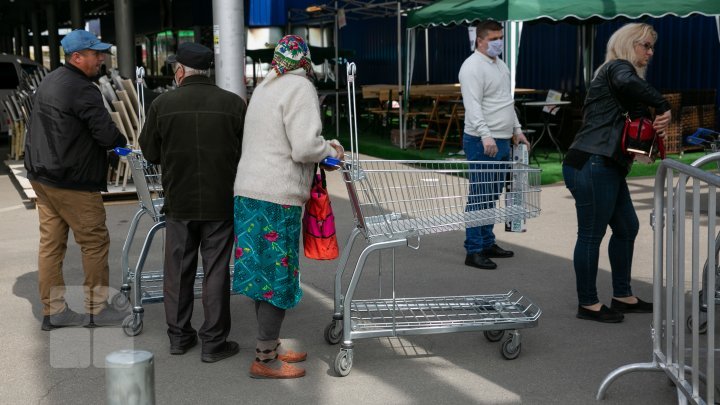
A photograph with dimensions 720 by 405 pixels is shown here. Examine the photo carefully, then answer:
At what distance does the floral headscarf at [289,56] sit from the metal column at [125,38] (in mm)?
18163

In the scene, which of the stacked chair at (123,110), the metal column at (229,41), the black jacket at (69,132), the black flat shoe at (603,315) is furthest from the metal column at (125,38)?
the black flat shoe at (603,315)

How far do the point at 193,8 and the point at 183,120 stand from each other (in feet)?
72.8

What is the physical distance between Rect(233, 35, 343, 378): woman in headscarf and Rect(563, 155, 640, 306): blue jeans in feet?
5.97

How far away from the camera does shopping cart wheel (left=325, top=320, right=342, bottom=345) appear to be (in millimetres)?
5504

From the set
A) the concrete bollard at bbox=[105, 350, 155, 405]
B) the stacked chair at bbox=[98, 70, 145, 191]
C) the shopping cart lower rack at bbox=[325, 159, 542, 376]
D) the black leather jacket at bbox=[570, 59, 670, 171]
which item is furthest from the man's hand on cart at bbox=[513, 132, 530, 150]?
the concrete bollard at bbox=[105, 350, 155, 405]

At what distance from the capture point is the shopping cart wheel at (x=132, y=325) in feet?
18.7

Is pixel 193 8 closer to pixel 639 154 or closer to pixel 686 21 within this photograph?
pixel 686 21

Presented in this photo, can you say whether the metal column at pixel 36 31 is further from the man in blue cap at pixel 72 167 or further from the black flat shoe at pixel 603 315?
the black flat shoe at pixel 603 315

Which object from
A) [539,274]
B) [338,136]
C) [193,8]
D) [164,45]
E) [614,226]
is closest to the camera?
[614,226]

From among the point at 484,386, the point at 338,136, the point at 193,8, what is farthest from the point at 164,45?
the point at 484,386

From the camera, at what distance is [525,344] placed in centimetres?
549

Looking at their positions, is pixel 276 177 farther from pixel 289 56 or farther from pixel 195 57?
pixel 195 57

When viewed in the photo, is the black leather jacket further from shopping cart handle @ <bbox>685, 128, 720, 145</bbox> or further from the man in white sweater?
the man in white sweater

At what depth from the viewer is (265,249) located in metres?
4.77
